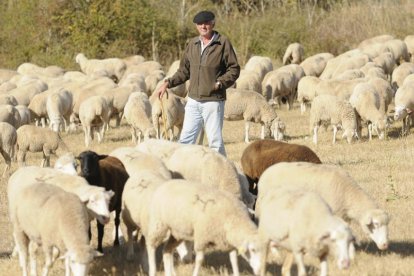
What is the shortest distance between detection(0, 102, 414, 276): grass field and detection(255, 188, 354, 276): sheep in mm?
844

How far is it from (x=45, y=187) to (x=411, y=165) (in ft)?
28.5

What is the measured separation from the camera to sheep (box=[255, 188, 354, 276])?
24.1ft

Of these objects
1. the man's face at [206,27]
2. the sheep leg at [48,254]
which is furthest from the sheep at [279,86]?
the sheep leg at [48,254]

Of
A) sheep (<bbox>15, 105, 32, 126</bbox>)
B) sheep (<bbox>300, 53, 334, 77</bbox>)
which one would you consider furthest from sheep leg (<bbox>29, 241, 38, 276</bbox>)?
sheep (<bbox>300, 53, 334, 77</bbox>)

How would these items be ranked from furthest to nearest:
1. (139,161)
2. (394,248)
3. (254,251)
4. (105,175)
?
(139,161)
(105,175)
(394,248)
(254,251)

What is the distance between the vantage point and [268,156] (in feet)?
36.6

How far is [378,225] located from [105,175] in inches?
125

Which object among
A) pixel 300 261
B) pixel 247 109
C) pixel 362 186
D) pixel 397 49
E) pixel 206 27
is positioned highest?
pixel 206 27

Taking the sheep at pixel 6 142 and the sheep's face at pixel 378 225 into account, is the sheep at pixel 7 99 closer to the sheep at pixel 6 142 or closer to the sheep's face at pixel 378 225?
the sheep at pixel 6 142

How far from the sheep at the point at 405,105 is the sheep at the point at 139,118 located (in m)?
5.48

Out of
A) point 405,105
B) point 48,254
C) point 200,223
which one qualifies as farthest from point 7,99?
point 200,223

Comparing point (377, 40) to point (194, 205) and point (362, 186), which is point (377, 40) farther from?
point (194, 205)

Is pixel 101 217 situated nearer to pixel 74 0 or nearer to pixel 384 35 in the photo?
pixel 384 35

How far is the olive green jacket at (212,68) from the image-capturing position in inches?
438
